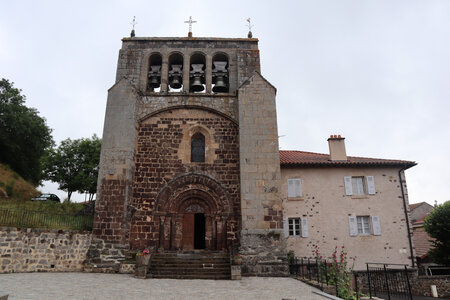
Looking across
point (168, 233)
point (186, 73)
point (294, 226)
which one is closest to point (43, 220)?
point (168, 233)

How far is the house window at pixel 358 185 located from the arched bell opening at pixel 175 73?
404 inches

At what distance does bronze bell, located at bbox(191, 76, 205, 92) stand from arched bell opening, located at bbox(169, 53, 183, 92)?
682mm

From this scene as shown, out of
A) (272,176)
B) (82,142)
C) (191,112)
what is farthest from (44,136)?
(272,176)

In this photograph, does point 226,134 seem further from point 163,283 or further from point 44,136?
point 44,136

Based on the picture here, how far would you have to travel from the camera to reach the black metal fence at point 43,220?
11734 millimetres

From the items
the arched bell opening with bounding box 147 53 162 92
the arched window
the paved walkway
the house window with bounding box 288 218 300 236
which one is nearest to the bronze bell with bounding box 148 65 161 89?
the arched bell opening with bounding box 147 53 162 92

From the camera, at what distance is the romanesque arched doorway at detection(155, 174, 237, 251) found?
13.0m

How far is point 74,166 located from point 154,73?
1921 centimetres

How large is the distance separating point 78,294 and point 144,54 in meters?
11.7

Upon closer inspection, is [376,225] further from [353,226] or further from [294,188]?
[294,188]

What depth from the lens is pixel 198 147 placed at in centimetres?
1457

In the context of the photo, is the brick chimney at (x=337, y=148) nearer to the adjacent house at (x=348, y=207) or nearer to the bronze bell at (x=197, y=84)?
the adjacent house at (x=348, y=207)

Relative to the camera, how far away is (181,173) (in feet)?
45.1

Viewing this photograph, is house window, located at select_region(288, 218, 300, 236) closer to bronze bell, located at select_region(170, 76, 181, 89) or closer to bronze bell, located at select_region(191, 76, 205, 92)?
bronze bell, located at select_region(191, 76, 205, 92)
